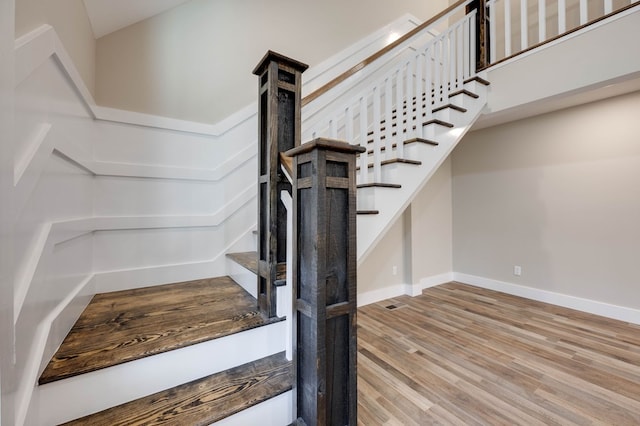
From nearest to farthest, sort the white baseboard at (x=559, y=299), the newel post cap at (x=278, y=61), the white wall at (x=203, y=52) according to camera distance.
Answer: the newel post cap at (x=278, y=61) → the white wall at (x=203, y=52) → the white baseboard at (x=559, y=299)

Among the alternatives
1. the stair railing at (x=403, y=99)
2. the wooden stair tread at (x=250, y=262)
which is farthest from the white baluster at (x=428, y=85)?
the wooden stair tread at (x=250, y=262)

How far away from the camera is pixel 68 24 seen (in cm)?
140

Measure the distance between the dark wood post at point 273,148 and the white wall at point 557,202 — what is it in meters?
3.21

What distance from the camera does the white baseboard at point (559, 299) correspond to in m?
2.65

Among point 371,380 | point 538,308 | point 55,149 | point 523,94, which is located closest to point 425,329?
point 371,380

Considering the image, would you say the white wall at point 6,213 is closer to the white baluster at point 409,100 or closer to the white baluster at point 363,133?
the white baluster at point 363,133

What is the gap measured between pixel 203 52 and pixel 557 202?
13.1 ft

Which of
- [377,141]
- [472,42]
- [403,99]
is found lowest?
[377,141]

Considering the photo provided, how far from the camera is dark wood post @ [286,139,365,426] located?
107 cm

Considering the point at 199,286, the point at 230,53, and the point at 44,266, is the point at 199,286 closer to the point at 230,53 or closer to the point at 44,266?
the point at 44,266

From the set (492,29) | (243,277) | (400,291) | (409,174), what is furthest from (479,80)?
(243,277)

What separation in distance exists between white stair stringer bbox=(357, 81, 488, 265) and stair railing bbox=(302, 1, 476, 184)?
0.10 metres

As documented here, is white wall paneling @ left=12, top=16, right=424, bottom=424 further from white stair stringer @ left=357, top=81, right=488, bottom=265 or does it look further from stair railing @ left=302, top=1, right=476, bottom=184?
white stair stringer @ left=357, top=81, right=488, bottom=265

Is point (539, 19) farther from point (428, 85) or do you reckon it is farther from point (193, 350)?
point (193, 350)
